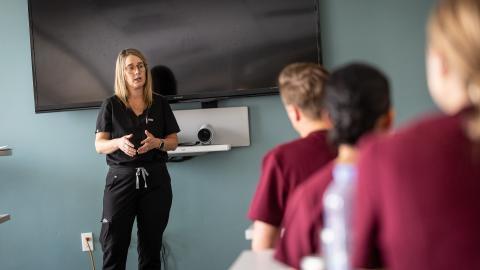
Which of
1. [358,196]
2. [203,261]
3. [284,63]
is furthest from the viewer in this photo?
[203,261]

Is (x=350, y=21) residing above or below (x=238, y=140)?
above

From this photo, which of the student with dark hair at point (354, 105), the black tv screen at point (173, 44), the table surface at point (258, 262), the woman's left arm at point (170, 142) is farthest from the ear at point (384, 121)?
the black tv screen at point (173, 44)

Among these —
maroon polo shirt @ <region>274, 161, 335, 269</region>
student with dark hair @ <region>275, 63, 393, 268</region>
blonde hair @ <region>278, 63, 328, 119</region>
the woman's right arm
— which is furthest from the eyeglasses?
student with dark hair @ <region>275, 63, 393, 268</region>

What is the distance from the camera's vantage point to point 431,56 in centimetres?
90

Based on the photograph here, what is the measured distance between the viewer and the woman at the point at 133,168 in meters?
2.99

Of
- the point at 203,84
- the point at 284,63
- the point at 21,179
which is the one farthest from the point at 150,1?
the point at 21,179

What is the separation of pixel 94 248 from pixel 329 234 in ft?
9.86

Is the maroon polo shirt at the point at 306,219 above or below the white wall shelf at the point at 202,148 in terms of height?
below

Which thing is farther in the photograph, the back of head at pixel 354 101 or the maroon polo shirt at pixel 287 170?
the maroon polo shirt at pixel 287 170

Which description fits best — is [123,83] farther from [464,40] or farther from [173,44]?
[464,40]

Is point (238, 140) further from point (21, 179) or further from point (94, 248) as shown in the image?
point (21, 179)

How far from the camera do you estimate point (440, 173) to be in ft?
2.56

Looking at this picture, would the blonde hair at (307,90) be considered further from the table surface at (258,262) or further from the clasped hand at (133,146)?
the clasped hand at (133,146)

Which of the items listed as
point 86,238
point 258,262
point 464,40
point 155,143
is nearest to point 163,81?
point 155,143
